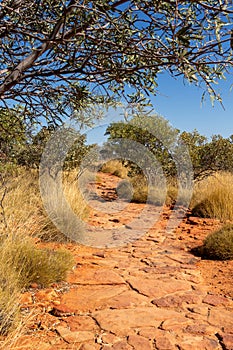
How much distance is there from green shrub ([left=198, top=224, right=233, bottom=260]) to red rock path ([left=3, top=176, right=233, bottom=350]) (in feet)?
1.08

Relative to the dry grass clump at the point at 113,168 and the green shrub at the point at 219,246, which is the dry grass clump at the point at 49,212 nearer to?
the green shrub at the point at 219,246

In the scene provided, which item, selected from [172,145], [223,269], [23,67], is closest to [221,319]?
[223,269]

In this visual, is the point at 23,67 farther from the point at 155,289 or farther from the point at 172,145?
the point at 172,145

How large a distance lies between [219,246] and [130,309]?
7.40 ft

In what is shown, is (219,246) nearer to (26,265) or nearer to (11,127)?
(26,265)

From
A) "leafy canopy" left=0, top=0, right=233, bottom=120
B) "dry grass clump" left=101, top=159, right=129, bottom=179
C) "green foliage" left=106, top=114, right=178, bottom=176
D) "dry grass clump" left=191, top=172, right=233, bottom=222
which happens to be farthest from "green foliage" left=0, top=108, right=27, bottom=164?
"dry grass clump" left=101, top=159, right=129, bottom=179

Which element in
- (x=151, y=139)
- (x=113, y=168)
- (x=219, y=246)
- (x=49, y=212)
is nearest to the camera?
(x=219, y=246)

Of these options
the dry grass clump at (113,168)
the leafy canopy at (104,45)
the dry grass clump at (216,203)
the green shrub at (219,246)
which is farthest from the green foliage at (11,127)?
the dry grass clump at (113,168)

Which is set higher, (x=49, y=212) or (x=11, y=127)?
(x=11, y=127)

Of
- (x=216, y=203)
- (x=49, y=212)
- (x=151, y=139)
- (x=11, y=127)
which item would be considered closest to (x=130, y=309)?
(x=11, y=127)

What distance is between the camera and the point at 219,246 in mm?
5168

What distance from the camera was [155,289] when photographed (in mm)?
3934

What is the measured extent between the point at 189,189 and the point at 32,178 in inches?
176

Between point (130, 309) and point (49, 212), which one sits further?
point (49, 212)
